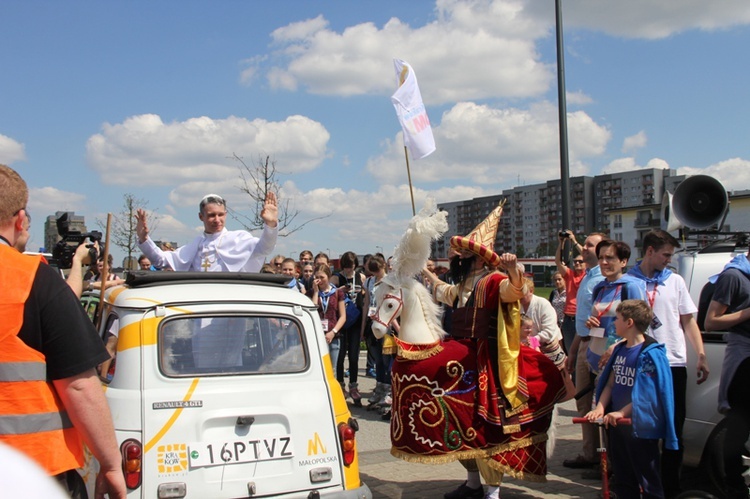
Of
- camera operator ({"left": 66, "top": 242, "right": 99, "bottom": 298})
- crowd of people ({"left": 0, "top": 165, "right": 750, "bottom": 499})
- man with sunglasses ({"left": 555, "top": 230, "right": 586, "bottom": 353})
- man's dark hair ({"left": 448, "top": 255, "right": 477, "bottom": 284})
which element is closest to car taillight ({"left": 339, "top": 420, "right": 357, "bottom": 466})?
crowd of people ({"left": 0, "top": 165, "right": 750, "bottom": 499})

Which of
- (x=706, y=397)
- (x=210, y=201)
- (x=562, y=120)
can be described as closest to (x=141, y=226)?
(x=210, y=201)

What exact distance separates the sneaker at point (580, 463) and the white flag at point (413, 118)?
435 cm

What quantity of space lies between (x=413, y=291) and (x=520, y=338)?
3.12 feet

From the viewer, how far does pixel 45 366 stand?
2.46m

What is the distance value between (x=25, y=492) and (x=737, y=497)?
195 inches

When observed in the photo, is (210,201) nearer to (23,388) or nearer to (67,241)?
(67,241)

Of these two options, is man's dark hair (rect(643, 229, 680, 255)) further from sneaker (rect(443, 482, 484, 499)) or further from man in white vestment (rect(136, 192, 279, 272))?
man in white vestment (rect(136, 192, 279, 272))

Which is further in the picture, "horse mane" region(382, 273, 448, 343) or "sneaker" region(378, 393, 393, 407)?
"sneaker" region(378, 393, 393, 407)

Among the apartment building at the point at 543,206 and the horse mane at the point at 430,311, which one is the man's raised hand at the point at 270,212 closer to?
the horse mane at the point at 430,311

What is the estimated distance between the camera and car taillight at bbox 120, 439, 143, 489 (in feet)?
12.4

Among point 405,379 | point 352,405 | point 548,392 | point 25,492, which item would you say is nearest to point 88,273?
point 352,405

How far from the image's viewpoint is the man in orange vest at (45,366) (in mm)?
2398

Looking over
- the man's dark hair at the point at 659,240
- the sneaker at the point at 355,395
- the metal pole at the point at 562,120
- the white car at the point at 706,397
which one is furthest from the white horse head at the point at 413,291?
the metal pole at the point at 562,120

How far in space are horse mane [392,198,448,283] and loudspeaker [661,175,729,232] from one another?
296 cm
